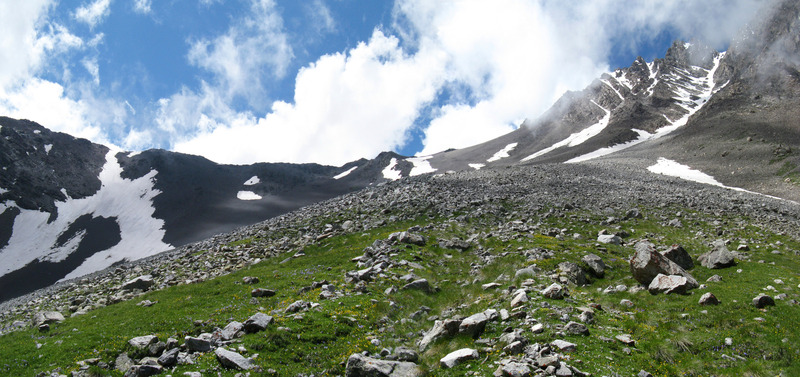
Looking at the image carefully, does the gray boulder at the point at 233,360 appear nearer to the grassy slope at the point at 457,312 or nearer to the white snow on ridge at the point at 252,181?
the grassy slope at the point at 457,312

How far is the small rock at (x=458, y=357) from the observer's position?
40.9 feet

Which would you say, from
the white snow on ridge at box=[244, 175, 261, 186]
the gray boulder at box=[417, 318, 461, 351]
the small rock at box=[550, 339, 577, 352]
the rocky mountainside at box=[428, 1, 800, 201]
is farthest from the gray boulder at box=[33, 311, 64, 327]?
the white snow on ridge at box=[244, 175, 261, 186]

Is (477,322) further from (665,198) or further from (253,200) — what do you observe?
(253,200)

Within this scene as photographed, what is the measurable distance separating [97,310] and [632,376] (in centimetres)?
2703

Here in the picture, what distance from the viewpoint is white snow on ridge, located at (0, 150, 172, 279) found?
10988cm

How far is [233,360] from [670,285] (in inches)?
735

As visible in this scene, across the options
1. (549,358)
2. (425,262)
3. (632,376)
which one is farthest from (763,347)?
(425,262)

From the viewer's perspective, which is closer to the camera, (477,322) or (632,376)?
(632,376)

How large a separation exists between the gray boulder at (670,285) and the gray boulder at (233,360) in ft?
58.3

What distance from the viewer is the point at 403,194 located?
49.4m

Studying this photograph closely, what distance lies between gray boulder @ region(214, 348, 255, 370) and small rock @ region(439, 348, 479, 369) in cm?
645

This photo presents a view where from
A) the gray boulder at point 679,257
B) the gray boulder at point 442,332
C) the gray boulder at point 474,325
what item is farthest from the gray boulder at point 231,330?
the gray boulder at point 679,257

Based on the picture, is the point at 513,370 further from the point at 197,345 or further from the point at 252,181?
the point at 252,181

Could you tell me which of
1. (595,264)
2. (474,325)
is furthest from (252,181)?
(474,325)
